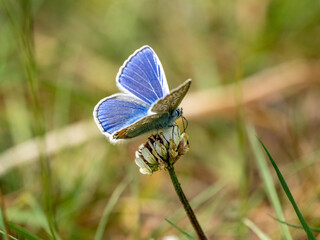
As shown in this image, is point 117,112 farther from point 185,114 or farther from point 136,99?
point 185,114

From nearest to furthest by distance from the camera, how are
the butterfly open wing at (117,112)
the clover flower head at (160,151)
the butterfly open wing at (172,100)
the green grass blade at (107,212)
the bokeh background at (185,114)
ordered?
the butterfly open wing at (172,100) < the clover flower head at (160,151) < the butterfly open wing at (117,112) < the green grass blade at (107,212) < the bokeh background at (185,114)

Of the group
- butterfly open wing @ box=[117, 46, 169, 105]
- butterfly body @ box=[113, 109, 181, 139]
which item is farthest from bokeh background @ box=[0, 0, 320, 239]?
butterfly open wing @ box=[117, 46, 169, 105]

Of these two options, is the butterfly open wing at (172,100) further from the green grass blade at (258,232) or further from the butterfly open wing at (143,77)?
the green grass blade at (258,232)

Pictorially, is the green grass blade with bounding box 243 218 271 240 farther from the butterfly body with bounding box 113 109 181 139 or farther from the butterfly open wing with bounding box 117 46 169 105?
the butterfly open wing with bounding box 117 46 169 105

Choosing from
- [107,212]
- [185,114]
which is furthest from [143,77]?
[185,114]

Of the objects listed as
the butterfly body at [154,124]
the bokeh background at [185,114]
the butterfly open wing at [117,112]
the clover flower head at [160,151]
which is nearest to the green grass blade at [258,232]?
the bokeh background at [185,114]
